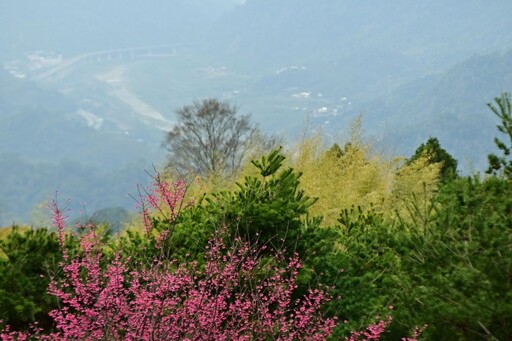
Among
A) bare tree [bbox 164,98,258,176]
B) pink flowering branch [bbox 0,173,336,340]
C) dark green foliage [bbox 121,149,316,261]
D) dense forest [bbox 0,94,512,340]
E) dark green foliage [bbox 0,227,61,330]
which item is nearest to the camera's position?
dense forest [bbox 0,94,512,340]

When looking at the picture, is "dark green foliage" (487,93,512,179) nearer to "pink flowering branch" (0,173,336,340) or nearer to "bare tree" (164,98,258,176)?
"pink flowering branch" (0,173,336,340)

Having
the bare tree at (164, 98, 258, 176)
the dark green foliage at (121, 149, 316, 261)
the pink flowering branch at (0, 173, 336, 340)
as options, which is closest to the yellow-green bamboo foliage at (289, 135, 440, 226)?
the dark green foliage at (121, 149, 316, 261)

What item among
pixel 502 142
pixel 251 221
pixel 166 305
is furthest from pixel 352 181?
pixel 502 142

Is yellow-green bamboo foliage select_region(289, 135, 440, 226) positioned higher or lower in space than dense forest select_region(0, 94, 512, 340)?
higher

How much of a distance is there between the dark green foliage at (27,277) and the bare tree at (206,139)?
27688 millimetres

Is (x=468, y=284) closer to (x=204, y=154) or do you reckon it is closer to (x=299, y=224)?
(x=299, y=224)

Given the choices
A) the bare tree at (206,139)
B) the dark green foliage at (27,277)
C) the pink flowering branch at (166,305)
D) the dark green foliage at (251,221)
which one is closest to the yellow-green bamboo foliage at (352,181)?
the dark green foliage at (251,221)

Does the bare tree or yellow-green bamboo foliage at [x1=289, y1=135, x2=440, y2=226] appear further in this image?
the bare tree

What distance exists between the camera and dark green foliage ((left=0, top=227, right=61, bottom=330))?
7340 mm

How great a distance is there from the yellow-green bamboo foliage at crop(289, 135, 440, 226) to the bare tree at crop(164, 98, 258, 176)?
45.3 feet

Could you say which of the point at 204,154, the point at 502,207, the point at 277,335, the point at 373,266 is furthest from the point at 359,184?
the point at 204,154

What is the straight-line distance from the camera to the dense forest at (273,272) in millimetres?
5637

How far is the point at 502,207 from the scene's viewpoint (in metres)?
5.94

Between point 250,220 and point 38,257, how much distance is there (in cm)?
321
